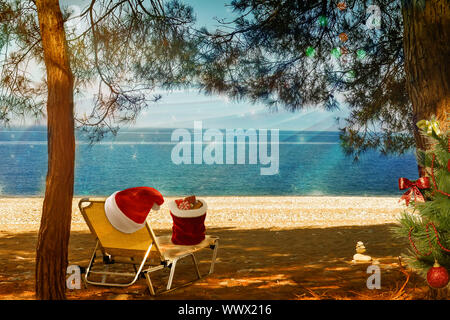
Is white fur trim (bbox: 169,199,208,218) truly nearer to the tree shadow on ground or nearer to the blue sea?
the tree shadow on ground

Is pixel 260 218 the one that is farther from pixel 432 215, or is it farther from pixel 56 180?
pixel 432 215

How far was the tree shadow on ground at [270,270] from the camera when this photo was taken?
354 centimetres

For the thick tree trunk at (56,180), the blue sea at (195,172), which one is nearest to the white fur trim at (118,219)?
the thick tree trunk at (56,180)

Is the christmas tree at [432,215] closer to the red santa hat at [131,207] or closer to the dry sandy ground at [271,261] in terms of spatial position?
the dry sandy ground at [271,261]

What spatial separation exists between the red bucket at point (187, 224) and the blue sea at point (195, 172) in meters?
28.2

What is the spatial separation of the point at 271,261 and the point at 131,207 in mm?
1872

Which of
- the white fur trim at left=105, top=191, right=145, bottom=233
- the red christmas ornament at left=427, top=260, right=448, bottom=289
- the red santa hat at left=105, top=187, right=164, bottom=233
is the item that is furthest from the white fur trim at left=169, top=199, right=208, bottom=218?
the red christmas ornament at left=427, top=260, right=448, bottom=289

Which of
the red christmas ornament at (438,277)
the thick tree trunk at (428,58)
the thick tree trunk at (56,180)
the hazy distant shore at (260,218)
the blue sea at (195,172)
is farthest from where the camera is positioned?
the blue sea at (195,172)

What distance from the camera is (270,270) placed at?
434 cm

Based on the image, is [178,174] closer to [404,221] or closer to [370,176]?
[370,176]

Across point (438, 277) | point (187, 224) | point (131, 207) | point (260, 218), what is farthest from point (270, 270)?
point (260, 218)

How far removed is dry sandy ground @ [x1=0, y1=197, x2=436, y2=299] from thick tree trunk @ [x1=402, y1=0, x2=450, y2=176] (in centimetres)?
97

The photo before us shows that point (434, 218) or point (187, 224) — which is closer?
point (434, 218)

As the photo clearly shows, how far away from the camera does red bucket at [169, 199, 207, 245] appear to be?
12.9ft
